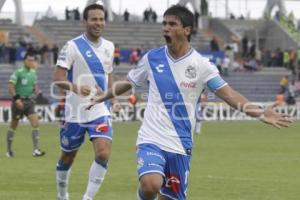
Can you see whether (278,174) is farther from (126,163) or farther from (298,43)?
(298,43)

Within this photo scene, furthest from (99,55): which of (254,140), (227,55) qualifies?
(227,55)

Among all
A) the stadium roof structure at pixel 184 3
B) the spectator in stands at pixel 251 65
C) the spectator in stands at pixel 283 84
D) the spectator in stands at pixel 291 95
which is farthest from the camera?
the stadium roof structure at pixel 184 3

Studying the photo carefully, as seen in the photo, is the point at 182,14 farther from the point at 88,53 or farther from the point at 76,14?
the point at 76,14

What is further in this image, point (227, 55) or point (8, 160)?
point (227, 55)

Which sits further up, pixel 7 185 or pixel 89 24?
pixel 89 24

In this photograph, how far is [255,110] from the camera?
31.1 feet

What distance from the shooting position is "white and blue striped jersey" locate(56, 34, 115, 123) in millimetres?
13398

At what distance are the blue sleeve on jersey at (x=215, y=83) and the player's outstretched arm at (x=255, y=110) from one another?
4cm

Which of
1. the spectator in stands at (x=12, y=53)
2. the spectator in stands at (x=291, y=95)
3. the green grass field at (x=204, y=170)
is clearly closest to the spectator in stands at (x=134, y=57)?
the spectator in stands at (x=12, y=53)

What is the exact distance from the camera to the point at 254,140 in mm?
29750

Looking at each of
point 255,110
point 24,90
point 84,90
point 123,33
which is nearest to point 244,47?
point 123,33

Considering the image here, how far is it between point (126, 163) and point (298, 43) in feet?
154

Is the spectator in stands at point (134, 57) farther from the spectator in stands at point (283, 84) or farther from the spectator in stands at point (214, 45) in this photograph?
the spectator in stands at point (283, 84)

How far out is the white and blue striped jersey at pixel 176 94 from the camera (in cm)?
1002
